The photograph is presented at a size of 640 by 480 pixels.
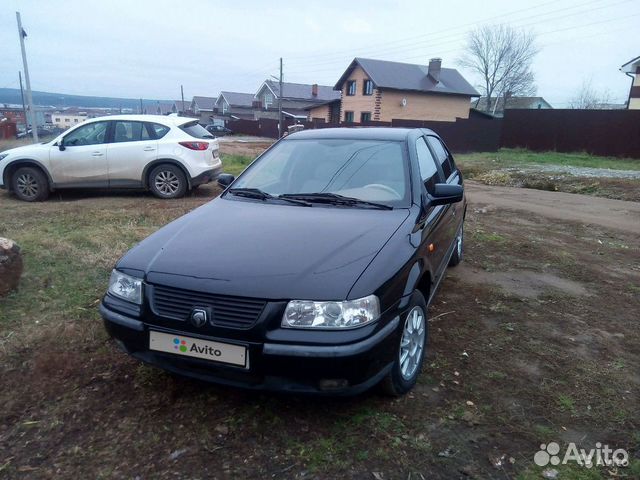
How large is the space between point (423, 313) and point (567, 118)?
21.8m

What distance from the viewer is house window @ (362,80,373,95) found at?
3719 centimetres

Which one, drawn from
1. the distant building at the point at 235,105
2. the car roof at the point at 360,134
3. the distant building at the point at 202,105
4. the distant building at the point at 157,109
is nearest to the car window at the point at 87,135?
the car roof at the point at 360,134

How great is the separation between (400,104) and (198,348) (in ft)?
121

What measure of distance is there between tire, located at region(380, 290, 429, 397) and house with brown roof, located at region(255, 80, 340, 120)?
189ft

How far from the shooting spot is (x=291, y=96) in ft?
201

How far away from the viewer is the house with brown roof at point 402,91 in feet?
119

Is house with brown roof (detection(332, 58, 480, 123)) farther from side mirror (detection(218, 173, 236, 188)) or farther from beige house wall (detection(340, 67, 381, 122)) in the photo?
side mirror (detection(218, 173, 236, 188))

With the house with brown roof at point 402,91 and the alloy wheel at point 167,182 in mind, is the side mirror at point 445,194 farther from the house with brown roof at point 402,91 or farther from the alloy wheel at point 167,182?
the house with brown roof at point 402,91

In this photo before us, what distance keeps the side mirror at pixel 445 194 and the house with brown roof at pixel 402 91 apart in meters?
33.8

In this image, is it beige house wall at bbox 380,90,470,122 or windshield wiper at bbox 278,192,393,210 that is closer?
windshield wiper at bbox 278,192,393,210

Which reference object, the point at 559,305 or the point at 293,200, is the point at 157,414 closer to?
the point at 293,200

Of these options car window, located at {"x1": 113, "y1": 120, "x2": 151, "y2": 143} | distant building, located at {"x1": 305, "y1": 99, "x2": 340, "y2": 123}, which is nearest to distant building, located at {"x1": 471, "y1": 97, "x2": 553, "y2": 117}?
distant building, located at {"x1": 305, "y1": 99, "x2": 340, "y2": 123}

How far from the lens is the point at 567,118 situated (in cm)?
2120

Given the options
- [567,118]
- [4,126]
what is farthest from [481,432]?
[4,126]
